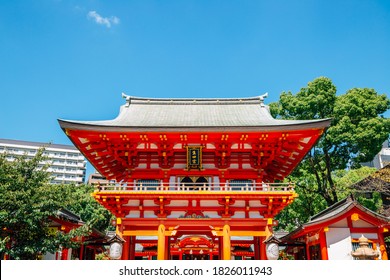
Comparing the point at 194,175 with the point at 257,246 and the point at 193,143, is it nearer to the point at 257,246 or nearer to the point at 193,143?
the point at 193,143

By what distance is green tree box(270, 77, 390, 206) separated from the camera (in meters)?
26.3

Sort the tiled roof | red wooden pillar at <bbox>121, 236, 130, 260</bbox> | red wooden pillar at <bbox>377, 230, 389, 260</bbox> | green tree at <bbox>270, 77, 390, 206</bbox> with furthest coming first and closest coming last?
green tree at <bbox>270, 77, 390, 206</bbox>, the tiled roof, red wooden pillar at <bbox>121, 236, 130, 260</bbox>, red wooden pillar at <bbox>377, 230, 389, 260</bbox>

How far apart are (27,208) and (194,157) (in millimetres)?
7696

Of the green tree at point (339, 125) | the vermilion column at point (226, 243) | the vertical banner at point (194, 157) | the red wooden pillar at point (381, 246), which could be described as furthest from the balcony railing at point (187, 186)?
the green tree at point (339, 125)

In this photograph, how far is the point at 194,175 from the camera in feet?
54.3

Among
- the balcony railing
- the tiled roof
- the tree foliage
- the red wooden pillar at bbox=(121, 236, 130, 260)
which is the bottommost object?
the red wooden pillar at bbox=(121, 236, 130, 260)

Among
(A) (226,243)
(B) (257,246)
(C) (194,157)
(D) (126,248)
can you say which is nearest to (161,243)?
(D) (126,248)

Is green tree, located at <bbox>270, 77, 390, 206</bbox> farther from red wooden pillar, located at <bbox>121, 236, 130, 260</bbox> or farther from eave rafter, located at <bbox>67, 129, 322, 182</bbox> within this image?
red wooden pillar, located at <bbox>121, 236, 130, 260</bbox>

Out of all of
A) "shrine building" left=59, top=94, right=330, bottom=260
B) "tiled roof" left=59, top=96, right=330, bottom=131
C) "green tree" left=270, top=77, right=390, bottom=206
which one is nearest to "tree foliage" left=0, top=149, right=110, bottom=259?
"shrine building" left=59, top=94, right=330, bottom=260

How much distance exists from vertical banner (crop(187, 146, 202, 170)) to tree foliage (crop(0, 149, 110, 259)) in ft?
19.0

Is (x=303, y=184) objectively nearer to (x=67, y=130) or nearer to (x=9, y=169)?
(x=67, y=130)

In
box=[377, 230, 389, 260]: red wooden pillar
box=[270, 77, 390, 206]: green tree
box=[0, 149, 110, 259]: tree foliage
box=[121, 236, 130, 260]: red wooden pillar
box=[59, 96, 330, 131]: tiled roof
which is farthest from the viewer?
box=[270, 77, 390, 206]: green tree

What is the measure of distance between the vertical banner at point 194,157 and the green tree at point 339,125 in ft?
47.6
